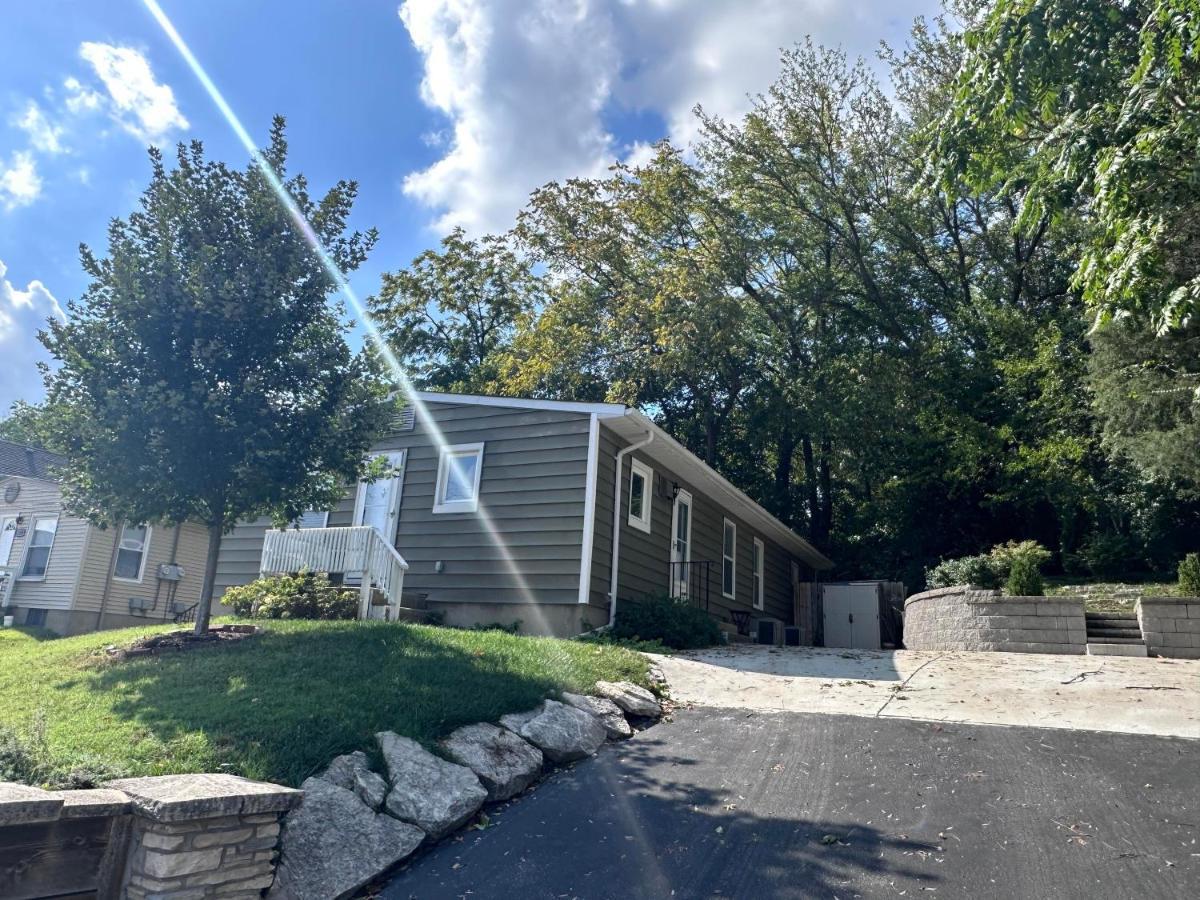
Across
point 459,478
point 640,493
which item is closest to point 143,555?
point 459,478

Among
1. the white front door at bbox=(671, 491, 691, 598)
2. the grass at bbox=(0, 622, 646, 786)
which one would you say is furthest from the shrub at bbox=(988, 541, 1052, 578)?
the grass at bbox=(0, 622, 646, 786)

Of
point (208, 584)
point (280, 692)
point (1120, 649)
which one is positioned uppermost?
point (208, 584)

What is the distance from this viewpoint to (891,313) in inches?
955

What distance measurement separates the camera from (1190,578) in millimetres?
12133

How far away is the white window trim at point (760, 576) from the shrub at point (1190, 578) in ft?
27.2

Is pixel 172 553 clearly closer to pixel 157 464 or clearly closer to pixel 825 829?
pixel 157 464

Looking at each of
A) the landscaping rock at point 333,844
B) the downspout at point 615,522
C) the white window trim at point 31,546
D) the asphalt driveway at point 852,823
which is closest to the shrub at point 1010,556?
the downspout at point 615,522

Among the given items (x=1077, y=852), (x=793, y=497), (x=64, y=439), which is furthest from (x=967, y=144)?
(x=793, y=497)

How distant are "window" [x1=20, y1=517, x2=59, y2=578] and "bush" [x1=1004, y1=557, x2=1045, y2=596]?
19112 mm

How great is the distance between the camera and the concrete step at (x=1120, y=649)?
11680 mm

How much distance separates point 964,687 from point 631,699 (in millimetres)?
3671

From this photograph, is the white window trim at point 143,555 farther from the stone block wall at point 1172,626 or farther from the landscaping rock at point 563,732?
the stone block wall at point 1172,626

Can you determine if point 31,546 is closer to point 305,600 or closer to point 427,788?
point 305,600

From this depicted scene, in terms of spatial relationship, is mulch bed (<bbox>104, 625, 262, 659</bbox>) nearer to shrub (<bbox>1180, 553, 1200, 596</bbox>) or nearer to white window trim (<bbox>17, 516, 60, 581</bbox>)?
white window trim (<bbox>17, 516, 60, 581</bbox>)
